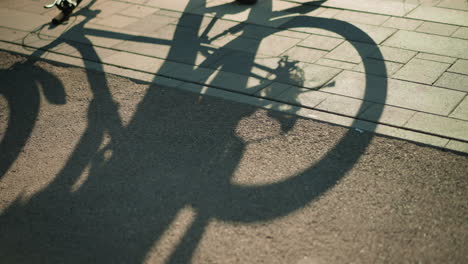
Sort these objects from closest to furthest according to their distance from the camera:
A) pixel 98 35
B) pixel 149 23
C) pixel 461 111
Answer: pixel 461 111, pixel 98 35, pixel 149 23

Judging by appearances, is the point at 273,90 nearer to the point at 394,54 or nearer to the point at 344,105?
the point at 344,105

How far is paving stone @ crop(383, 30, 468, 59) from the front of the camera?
5.98m

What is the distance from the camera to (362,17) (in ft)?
22.9

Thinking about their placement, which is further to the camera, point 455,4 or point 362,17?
point 455,4

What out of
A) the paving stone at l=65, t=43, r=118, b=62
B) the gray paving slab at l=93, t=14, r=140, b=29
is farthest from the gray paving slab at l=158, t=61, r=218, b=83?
the gray paving slab at l=93, t=14, r=140, b=29

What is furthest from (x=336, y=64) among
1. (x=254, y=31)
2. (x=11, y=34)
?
(x=11, y=34)

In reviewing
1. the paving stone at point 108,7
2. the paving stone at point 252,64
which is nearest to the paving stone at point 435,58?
the paving stone at point 252,64

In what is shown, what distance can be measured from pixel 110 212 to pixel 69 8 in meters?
4.48

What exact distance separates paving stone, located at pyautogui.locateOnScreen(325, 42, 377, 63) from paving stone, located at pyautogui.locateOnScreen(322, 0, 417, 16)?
1144mm

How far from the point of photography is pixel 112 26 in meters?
7.17

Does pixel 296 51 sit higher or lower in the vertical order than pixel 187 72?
lower

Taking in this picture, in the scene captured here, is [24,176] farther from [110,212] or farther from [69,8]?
[69,8]

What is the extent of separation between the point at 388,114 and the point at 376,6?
2.91 meters

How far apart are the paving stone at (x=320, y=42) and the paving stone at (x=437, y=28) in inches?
43.0
